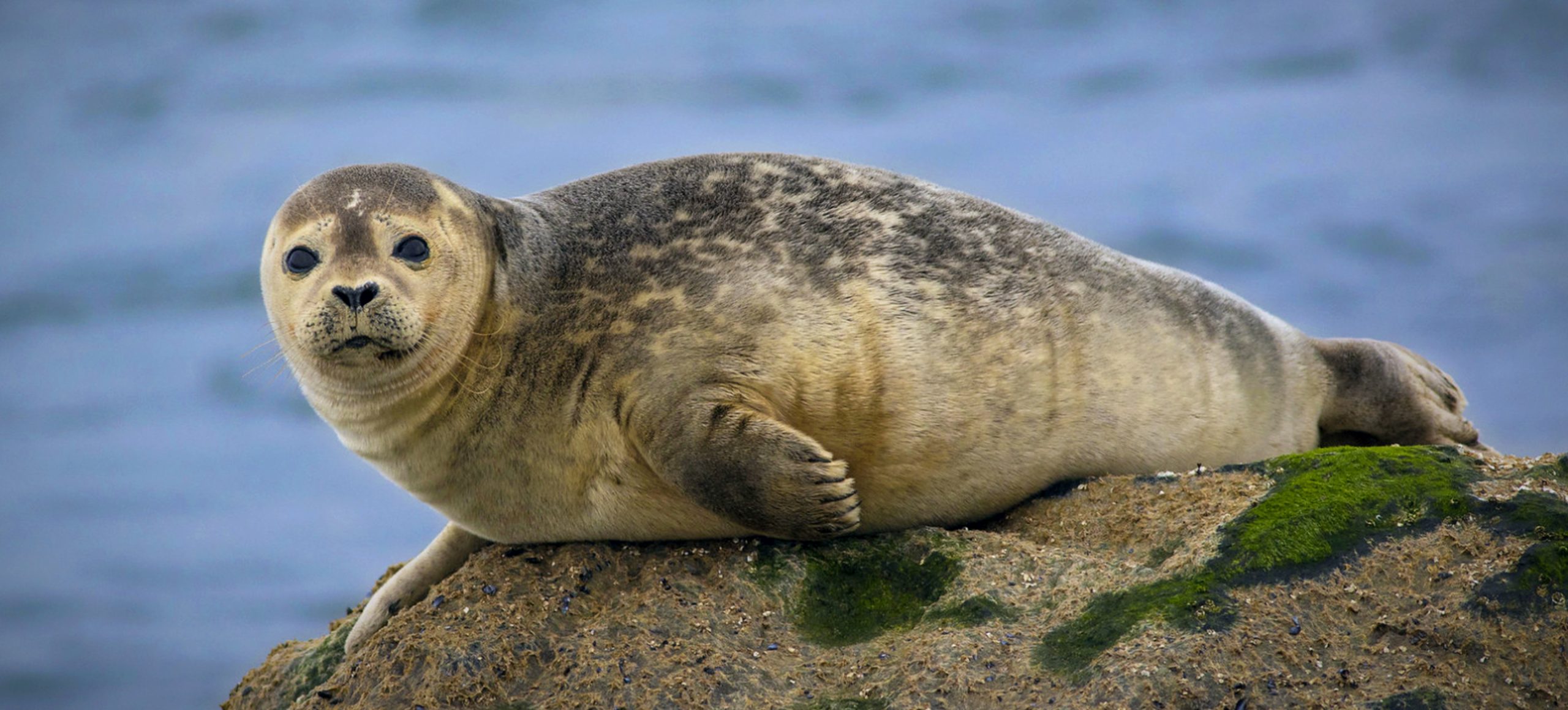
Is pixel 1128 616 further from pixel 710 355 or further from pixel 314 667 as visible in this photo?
pixel 314 667

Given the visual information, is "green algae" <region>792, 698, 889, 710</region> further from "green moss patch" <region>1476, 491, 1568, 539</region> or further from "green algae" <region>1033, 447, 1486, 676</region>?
"green moss patch" <region>1476, 491, 1568, 539</region>

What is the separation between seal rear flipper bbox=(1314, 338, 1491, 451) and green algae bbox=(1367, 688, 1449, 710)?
8.72 ft

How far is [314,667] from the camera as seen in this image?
19.7 ft

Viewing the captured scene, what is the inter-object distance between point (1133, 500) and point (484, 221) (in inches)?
106

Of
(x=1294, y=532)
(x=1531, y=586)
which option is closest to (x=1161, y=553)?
(x=1294, y=532)

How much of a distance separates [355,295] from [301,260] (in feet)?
1.18

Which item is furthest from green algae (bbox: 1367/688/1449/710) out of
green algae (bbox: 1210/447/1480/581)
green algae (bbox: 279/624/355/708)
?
green algae (bbox: 279/624/355/708)

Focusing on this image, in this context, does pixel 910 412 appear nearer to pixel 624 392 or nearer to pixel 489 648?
pixel 624 392

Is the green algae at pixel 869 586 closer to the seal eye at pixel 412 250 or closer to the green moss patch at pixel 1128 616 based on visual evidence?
the green moss patch at pixel 1128 616

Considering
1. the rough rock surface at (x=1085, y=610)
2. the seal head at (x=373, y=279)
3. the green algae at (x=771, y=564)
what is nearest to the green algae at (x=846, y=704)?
the rough rock surface at (x=1085, y=610)

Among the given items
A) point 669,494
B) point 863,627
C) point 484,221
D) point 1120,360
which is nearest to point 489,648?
point 669,494

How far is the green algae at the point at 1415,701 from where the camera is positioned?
4156mm

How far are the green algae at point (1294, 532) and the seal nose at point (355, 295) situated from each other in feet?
8.28

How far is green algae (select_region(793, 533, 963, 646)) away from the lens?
16.3ft
